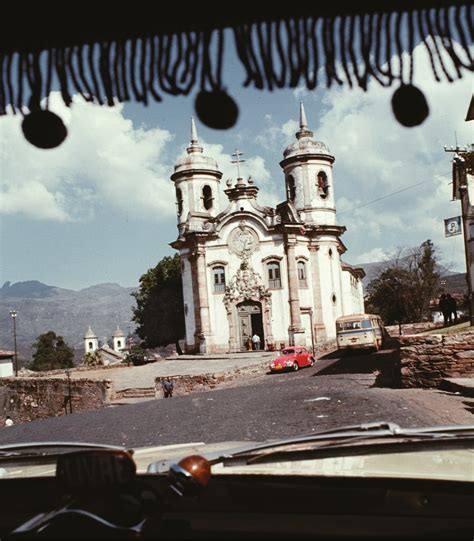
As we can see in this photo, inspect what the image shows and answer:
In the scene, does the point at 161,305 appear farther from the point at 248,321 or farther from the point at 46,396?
the point at 46,396

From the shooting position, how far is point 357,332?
97.0ft

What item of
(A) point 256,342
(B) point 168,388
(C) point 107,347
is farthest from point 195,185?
(C) point 107,347

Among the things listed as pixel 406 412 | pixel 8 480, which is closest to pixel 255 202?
pixel 406 412

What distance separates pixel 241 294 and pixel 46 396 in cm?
1253

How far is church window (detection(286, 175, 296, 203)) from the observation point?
39.6 m

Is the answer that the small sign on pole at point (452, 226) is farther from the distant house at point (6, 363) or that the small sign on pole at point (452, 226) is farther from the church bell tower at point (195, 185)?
the distant house at point (6, 363)

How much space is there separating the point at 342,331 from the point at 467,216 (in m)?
7.80

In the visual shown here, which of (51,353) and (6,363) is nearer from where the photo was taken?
(6,363)

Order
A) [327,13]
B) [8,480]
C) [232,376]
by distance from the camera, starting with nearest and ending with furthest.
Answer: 1. [327,13]
2. [8,480]
3. [232,376]

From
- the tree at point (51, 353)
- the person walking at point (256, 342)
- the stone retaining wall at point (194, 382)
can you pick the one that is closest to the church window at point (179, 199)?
the person walking at point (256, 342)

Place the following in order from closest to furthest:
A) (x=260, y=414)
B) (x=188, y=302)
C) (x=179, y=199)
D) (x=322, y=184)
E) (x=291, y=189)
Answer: (x=260, y=414)
(x=188, y=302)
(x=322, y=184)
(x=291, y=189)
(x=179, y=199)

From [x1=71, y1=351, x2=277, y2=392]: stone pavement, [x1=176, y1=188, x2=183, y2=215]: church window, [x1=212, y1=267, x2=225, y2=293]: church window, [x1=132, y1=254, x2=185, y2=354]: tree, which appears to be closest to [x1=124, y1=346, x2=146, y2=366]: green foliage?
[x1=71, y1=351, x2=277, y2=392]: stone pavement

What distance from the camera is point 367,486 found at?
3.06m

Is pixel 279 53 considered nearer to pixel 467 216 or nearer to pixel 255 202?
pixel 467 216
